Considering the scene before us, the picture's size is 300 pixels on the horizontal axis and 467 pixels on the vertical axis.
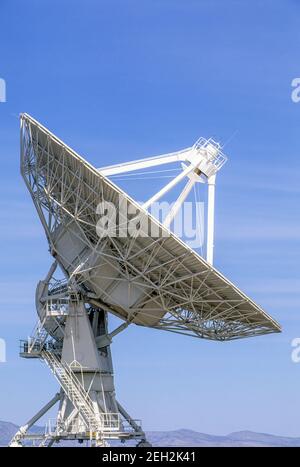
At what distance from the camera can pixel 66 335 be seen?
4922 cm

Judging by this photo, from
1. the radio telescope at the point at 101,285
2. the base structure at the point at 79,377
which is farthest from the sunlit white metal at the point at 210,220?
the base structure at the point at 79,377

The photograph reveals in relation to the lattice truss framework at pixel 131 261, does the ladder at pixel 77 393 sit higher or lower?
lower

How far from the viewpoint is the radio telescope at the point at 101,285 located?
4328cm

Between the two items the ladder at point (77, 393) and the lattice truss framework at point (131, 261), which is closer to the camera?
the lattice truss framework at point (131, 261)

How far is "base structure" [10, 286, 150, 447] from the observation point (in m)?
47.8

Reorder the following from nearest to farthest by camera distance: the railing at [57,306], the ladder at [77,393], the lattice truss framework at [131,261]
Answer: the lattice truss framework at [131,261] < the ladder at [77,393] < the railing at [57,306]

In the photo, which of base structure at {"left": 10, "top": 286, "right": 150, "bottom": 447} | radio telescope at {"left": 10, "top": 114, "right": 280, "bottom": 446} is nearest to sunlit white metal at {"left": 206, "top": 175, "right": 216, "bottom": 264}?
radio telescope at {"left": 10, "top": 114, "right": 280, "bottom": 446}

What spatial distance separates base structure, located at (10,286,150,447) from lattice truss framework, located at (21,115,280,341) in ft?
6.27

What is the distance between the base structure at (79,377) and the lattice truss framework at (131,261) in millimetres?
1910

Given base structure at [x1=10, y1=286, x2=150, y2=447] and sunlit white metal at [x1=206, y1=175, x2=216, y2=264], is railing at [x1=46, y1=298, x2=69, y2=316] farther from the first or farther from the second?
sunlit white metal at [x1=206, y1=175, x2=216, y2=264]

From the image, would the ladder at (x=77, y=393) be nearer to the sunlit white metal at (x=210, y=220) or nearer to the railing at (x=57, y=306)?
the railing at (x=57, y=306)

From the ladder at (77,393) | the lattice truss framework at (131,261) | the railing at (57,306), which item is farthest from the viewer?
the railing at (57,306)

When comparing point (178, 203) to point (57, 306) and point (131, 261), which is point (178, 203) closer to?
point (131, 261)

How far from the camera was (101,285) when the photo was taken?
47656 mm
